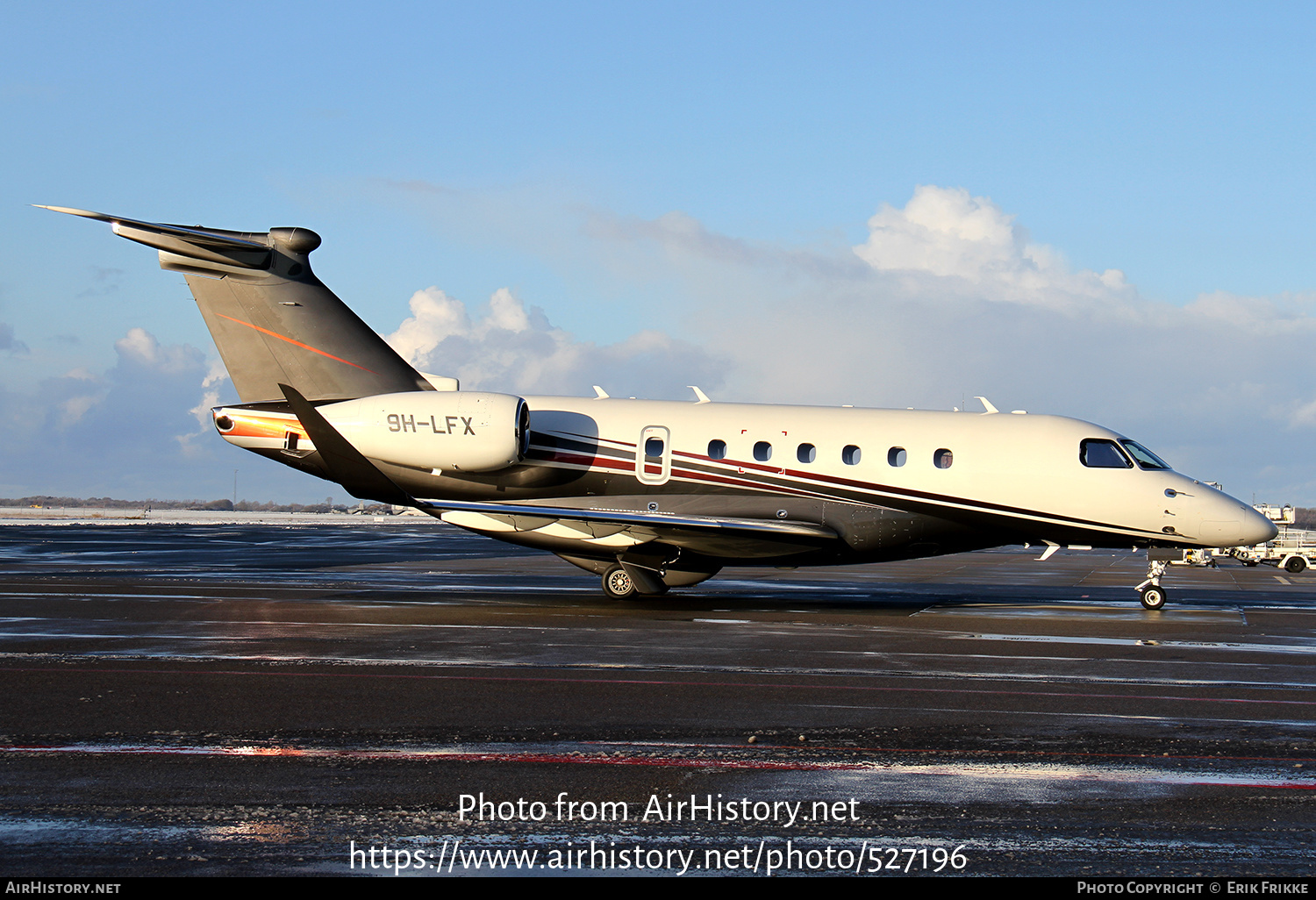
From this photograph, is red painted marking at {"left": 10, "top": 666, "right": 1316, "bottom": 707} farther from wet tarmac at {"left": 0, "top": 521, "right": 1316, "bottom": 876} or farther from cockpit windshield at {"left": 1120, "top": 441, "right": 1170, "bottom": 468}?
cockpit windshield at {"left": 1120, "top": 441, "right": 1170, "bottom": 468}

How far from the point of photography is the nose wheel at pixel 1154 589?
19.2 metres

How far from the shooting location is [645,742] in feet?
25.4

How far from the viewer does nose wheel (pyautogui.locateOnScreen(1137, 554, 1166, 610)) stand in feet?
63.0

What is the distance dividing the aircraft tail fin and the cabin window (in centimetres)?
1295

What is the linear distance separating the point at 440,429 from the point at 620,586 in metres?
4.33

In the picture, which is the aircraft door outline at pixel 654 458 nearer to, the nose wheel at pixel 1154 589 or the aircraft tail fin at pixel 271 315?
the aircraft tail fin at pixel 271 315

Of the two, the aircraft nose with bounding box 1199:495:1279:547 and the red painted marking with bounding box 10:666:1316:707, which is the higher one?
the aircraft nose with bounding box 1199:495:1279:547

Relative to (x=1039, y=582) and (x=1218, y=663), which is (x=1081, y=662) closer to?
(x=1218, y=663)

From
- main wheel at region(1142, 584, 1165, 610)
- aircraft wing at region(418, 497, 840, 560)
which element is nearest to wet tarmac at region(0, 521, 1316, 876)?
aircraft wing at region(418, 497, 840, 560)

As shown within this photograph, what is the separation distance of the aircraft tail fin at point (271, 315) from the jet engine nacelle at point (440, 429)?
1.05 meters

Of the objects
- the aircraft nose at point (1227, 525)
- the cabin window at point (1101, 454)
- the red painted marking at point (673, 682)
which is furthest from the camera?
the cabin window at point (1101, 454)

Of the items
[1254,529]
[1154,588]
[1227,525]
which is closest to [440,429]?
[1154,588]

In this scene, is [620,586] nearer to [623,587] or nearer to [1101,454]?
[623,587]

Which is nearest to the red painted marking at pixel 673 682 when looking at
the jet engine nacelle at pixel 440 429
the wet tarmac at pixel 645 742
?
the wet tarmac at pixel 645 742
